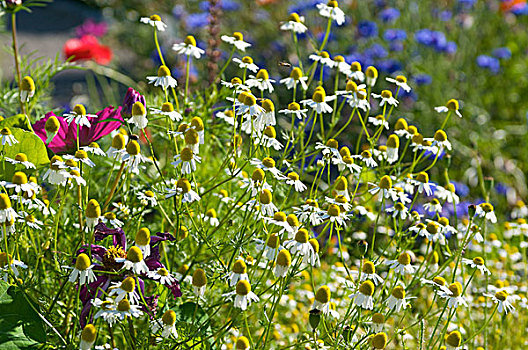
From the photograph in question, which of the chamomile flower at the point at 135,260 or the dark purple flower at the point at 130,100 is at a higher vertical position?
the dark purple flower at the point at 130,100

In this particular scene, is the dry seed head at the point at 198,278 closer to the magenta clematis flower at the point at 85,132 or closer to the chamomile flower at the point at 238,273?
the chamomile flower at the point at 238,273

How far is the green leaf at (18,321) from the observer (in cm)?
87

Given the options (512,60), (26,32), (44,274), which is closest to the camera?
(44,274)

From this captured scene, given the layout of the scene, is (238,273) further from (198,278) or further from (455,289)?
(455,289)

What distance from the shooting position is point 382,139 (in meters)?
2.55

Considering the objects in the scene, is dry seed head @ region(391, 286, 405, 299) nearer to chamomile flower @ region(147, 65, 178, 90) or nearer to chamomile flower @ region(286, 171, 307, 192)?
chamomile flower @ region(286, 171, 307, 192)

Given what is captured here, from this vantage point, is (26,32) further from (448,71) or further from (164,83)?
(164,83)

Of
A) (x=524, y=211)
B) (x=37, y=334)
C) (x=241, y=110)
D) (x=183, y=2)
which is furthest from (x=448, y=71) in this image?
(x=37, y=334)

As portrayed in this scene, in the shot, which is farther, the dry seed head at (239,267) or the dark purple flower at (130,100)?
the dark purple flower at (130,100)

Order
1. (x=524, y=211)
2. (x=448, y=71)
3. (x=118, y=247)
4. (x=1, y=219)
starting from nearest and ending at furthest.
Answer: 1. (x=1, y=219)
2. (x=118, y=247)
3. (x=524, y=211)
4. (x=448, y=71)

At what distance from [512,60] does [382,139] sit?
108cm

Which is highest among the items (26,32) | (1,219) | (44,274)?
(1,219)

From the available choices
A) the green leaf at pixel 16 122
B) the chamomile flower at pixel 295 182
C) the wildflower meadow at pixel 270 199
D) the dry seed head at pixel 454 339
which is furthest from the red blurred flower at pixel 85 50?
the dry seed head at pixel 454 339

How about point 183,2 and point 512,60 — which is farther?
point 183,2
